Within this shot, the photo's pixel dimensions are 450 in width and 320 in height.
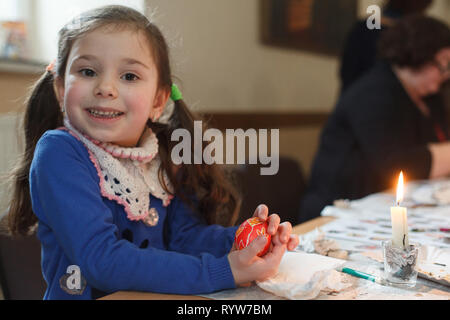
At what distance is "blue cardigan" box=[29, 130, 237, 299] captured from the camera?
648 mm

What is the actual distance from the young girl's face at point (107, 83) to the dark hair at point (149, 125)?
0.03m

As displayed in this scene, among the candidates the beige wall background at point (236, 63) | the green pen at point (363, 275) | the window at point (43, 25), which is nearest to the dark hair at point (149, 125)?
the green pen at point (363, 275)

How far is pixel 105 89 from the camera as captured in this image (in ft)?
2.61

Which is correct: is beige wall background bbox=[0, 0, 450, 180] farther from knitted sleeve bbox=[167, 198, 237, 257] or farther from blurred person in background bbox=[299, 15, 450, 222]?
knitted sleeve bbox=[167, 198, 237, 257]

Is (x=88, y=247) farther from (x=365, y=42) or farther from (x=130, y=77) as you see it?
(x=365, y=42)

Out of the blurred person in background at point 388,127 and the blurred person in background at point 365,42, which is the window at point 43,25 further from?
the blurred person in background at point 365,42

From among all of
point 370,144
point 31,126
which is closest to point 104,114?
point 31,126

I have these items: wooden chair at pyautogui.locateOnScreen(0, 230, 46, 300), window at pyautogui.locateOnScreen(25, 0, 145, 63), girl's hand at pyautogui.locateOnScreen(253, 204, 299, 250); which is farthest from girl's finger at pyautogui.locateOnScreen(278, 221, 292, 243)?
window at pyautogui.locateOnScreen(25, 0, 145, 63)

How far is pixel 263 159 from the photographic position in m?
1.69

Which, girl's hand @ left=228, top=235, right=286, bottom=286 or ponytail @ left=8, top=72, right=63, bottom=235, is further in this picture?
ponytail @ left=8, top=72, right=63, bottom=235

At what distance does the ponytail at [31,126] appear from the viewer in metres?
0.90

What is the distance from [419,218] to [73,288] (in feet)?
2.52

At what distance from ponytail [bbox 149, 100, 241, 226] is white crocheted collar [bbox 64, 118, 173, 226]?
56 millimetres

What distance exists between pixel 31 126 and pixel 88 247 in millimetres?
359
